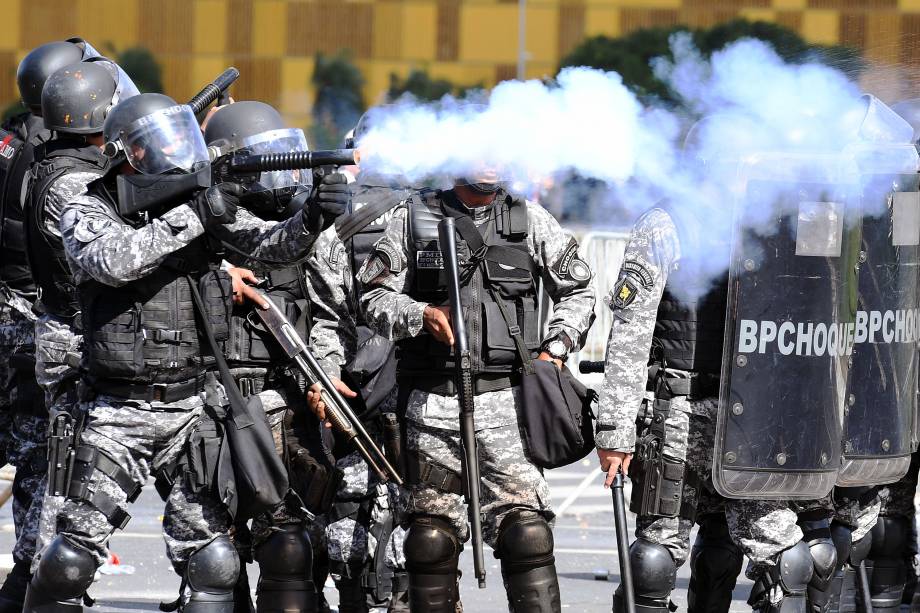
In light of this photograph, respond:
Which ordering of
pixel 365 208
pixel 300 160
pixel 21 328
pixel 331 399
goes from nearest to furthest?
pixel 300 160 < pixel 331 399 < pixel 365 208 < pixel 21 328

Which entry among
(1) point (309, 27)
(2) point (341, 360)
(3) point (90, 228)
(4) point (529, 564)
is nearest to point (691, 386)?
(4) point (529, 564)

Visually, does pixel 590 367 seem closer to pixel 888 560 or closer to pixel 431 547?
pixel 431 547

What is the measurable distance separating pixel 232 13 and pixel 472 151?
997 inches

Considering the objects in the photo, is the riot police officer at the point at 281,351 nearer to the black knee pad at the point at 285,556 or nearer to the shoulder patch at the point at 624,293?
the black knee pad at the point at 285,556

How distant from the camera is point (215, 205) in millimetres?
5137

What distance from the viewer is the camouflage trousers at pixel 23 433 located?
20.2 ft

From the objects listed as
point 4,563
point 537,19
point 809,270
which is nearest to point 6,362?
point 4,563

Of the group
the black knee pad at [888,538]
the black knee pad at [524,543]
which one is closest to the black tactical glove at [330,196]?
the black knee pad at [524,543]

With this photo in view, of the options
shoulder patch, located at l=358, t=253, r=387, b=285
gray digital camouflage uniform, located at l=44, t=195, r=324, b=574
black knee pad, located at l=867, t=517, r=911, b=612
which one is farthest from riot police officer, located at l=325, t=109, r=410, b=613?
black knee pad, located at l=867, t=517, r=911, b=612

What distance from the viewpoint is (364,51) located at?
2842 cm

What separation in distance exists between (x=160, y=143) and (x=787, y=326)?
2.29 meters

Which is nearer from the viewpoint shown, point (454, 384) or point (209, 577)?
point (209, 577)

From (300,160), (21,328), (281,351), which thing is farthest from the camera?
(21,328)

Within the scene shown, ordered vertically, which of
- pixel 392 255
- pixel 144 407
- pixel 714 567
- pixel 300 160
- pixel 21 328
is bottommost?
pixel 714 567
